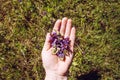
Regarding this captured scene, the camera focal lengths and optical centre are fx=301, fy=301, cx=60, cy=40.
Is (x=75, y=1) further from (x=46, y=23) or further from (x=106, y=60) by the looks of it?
(x=106, y=60)

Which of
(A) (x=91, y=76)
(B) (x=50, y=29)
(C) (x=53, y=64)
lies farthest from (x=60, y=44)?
(A) (x=91, y=76)

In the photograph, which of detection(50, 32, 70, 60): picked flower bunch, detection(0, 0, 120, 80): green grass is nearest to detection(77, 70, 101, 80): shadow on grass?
detection(0, 0, 120, 80): green grass

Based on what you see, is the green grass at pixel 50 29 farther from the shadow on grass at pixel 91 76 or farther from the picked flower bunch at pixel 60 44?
the picked flower bunch at pixel 60 44

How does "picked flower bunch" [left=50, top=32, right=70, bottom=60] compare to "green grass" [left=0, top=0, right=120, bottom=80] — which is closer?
"picked flower bunch" [left=50, top=32, right=70, bottom=60]

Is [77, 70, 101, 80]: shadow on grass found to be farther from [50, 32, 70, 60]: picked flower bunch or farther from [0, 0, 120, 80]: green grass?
[50, 32, 70, 60]: picked flower bunch

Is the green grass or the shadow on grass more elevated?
the green grass

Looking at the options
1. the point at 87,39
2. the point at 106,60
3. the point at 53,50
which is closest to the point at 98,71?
the point at 106,60
